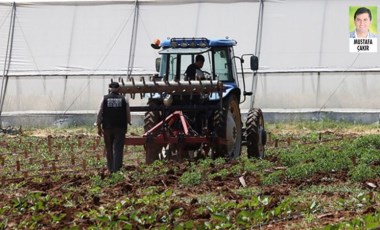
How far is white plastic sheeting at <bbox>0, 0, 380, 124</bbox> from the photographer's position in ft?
109

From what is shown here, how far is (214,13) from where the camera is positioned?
114 feet

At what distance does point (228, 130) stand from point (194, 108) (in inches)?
31.2

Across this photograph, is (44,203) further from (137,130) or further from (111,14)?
(111,14)

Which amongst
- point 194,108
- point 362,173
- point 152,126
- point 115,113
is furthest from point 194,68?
point 362,173

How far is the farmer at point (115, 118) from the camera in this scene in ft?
58.9

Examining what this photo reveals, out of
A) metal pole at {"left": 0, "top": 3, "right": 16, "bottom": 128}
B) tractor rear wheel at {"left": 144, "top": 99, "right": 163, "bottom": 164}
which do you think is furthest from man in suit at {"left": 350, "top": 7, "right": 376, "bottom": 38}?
tractor rear wheel at {"left": 144, "top": 99, "right": 163, "bottom": 164}

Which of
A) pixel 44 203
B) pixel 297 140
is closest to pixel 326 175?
pixel 44 203

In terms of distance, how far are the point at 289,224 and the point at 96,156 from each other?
39.8ft

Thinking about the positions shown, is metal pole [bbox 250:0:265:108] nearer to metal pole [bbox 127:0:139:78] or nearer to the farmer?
metal pole [bbox 127:0:139:78]

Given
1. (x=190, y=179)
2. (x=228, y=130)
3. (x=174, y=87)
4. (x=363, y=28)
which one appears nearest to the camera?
(x=190, y=179)

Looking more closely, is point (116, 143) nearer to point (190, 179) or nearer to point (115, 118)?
point (115, 118)

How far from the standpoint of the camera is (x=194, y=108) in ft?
62.6

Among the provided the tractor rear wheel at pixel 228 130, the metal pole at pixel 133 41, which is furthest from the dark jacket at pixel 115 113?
the metal pole at pixel 133 41

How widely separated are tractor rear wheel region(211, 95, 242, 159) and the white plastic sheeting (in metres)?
13.1
